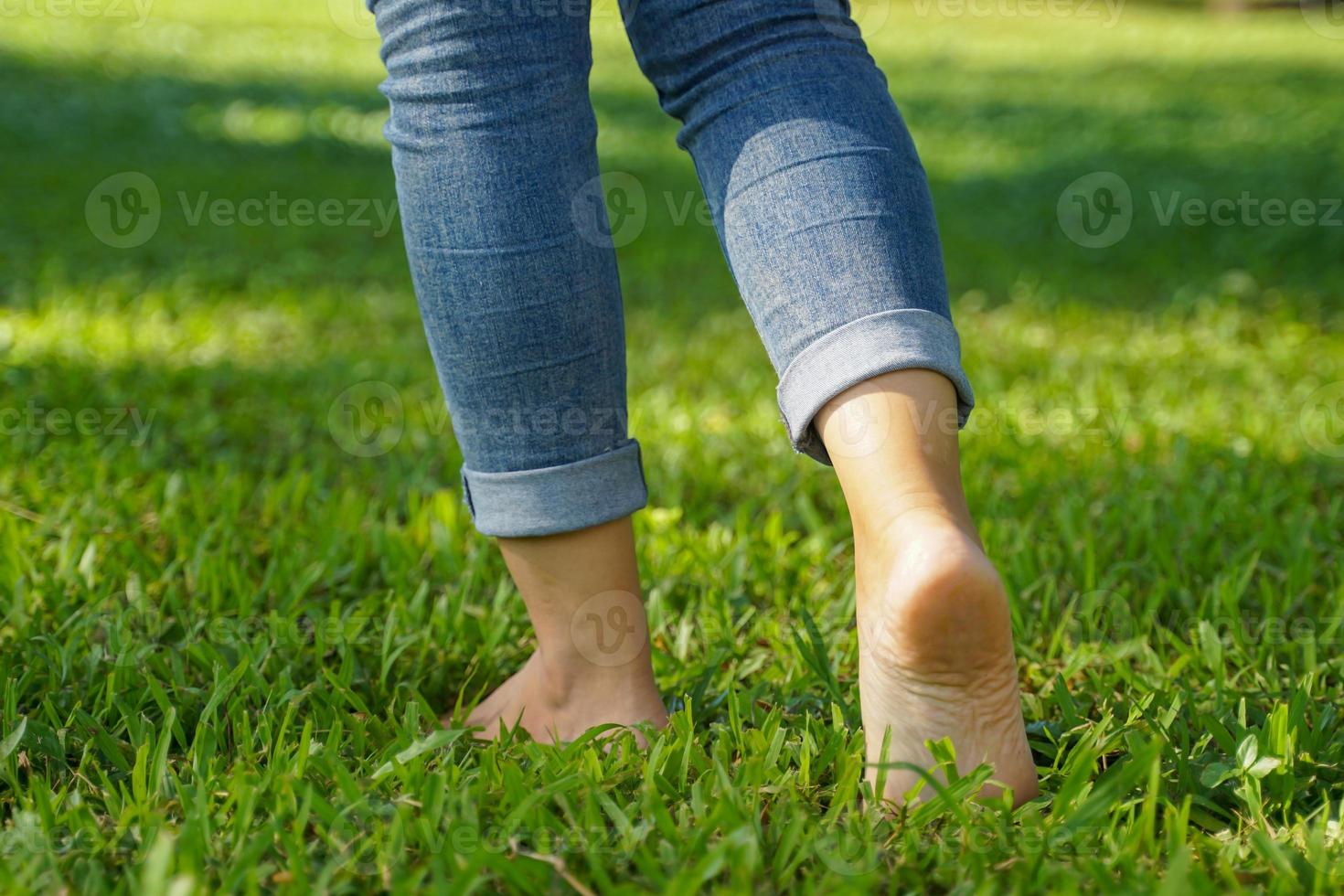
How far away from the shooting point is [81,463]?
1.79 meters

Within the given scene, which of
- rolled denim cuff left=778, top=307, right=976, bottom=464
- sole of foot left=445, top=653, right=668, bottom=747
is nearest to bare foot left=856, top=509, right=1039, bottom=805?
rolled denim cuff left=778, top=307, right=976, bottom=464

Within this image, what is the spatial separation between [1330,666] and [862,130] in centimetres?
79

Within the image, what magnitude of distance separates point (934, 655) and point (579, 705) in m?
0.40

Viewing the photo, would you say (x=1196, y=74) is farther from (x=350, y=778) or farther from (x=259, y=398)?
(x=350, y=778)

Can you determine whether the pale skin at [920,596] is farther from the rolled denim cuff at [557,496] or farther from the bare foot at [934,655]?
the rolled denim cuff at [557,496]

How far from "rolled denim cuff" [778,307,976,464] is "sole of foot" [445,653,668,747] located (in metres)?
0.34

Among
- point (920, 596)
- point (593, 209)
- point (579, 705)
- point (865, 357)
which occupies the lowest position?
point (579, 705)

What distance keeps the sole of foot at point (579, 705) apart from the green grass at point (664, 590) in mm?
61

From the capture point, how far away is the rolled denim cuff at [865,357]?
889 mm

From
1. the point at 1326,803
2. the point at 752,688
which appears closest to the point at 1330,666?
the point at 1326,803

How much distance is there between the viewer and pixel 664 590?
1.51m

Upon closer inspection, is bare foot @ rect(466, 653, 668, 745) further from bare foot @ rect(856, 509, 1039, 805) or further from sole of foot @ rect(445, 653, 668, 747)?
bare foot @ rect(856, 509, 1039, 805)

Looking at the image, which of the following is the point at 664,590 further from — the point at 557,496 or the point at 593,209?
the point at 593,209

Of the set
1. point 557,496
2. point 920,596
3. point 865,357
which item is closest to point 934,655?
point 920,596
